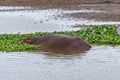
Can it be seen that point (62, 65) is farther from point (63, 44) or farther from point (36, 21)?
point (36, 21)

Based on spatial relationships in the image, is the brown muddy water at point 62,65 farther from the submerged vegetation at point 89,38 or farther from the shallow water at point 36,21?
the shallow water at point 36,21

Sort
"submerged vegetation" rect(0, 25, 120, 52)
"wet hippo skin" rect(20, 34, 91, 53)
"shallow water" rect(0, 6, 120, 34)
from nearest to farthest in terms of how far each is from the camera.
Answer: "wet hippo skin" rect(20, 34, 91, 53), "submerged vegetation" rect(0, 25, 120, 52), "shallow water" rect(0, 6, 120, 34)

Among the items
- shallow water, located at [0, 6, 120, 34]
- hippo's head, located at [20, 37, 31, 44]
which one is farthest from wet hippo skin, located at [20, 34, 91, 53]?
shallow water, located at [0, 6, 120, 34]

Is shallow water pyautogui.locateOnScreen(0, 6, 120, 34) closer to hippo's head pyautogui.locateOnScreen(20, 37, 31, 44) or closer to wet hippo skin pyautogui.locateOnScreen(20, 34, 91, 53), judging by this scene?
hippo's head pyautogui.locateOnScreen(20, 37, 31, 44)

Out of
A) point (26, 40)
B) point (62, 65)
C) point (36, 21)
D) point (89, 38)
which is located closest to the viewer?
point (62, 65)

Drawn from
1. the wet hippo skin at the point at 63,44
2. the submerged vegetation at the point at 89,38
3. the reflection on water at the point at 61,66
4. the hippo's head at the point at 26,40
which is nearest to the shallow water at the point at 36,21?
the submerged vegetation at the point at 89,38

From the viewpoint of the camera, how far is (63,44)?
1402 cm

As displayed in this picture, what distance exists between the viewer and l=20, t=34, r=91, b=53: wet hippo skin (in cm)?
1376

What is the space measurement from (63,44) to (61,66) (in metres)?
2.75

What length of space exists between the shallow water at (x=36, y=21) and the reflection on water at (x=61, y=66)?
7.31 meters

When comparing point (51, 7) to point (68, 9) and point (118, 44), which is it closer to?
point (68, 9)

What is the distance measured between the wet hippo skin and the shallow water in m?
5.60

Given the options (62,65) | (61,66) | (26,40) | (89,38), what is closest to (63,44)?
(26,40)

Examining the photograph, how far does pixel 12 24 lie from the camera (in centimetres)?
2261
